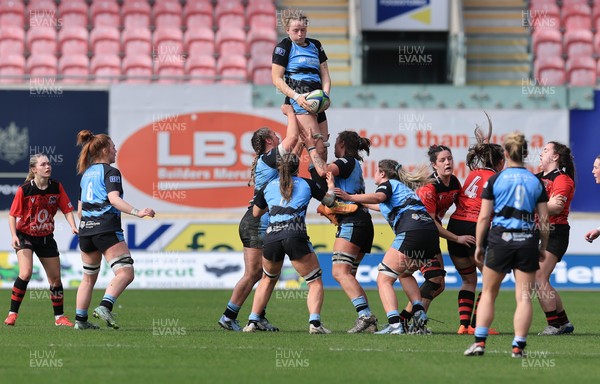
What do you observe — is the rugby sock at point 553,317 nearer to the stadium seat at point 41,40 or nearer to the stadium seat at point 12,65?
the stadium seat at point 12,65

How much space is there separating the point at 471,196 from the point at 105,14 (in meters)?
15.2

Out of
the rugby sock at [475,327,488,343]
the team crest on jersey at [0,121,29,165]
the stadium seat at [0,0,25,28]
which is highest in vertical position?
the stadium seat at [0,0,25,28]

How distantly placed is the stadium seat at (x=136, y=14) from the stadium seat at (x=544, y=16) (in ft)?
27.6

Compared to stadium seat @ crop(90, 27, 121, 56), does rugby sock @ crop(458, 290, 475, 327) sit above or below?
below

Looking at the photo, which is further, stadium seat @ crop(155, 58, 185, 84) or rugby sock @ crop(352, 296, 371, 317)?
stadium seat @ crop(155, 58, 185, 84)

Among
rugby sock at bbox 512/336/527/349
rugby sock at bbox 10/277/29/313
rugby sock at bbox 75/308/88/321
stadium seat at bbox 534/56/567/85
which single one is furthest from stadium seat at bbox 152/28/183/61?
rugby sock at bbox 512/336/527/349

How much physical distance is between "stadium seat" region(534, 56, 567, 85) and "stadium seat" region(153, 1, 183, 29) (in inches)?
305

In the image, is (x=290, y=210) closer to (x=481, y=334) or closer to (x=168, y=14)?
(x=481, y=334)

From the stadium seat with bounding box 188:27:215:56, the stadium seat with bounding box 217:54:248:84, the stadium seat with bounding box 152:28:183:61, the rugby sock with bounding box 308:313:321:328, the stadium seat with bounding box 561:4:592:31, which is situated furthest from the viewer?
the stadium seat with bounding box 561:4:592:31

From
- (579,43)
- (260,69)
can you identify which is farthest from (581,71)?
(260,69)

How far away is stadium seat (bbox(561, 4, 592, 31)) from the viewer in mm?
26656

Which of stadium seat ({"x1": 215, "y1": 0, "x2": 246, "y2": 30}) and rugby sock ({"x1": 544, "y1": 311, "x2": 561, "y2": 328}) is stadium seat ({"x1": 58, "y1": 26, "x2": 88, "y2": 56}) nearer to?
stadium seat ({"x1": 215, "y1": 0, "x2": 246, "y2": 30})

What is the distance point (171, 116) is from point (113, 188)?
1040 centimetres

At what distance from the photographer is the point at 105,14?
2627 cm
